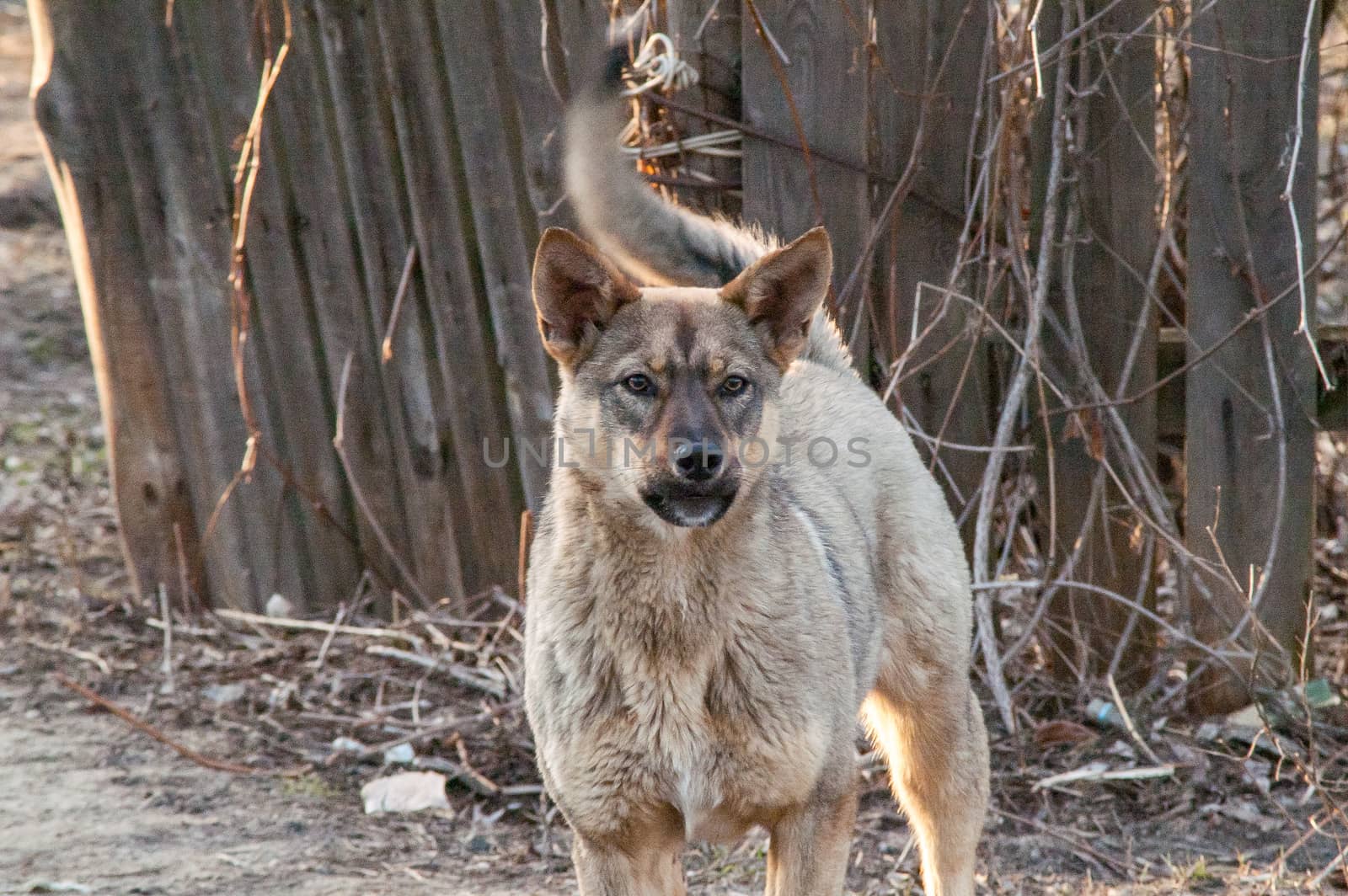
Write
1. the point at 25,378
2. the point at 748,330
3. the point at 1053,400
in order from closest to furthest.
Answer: the point at 748,330, the point at 1053,400, the point at 25,378

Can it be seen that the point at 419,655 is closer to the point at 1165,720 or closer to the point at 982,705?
the point at 982,705

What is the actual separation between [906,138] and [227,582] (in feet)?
11.2

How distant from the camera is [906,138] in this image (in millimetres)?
4684

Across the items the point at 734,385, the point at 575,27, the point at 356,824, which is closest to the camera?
the point at 734,385

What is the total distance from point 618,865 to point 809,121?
8.08 feet

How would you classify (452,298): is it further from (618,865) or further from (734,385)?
(618,865)

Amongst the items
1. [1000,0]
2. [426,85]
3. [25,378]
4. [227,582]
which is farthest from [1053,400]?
[25,378]

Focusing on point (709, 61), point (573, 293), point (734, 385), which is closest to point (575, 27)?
point (709, 61)

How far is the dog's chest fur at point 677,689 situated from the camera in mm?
3246

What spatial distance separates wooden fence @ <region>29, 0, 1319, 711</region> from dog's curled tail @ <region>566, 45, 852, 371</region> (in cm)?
49

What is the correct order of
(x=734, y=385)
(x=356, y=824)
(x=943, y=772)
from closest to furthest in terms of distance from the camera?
(x=734, y=385) < (x=943, y=772) < (x=356, y=824)

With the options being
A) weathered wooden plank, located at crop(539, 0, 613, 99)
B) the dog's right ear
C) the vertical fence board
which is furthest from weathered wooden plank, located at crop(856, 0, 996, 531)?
the dog's right ear

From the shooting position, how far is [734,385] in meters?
3.48

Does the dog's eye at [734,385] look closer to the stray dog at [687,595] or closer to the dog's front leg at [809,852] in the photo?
the stray dog at [687,595]
